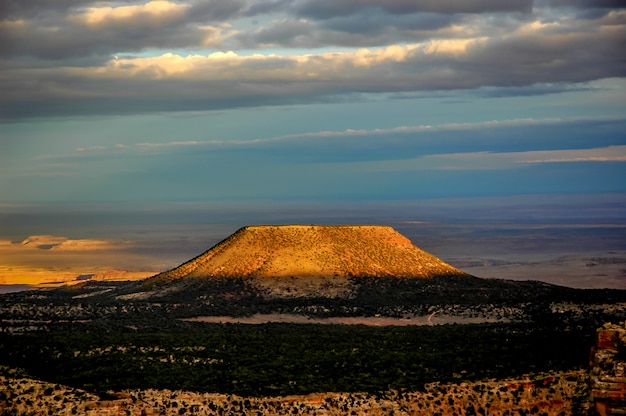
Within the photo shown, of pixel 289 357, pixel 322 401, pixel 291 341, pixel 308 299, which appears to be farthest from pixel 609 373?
pixel 308 299

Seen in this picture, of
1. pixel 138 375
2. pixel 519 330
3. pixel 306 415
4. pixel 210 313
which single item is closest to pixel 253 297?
pixel 210 313

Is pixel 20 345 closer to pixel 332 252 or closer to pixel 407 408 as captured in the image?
pixel 407 408

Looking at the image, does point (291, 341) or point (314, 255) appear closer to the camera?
point (291, 341)

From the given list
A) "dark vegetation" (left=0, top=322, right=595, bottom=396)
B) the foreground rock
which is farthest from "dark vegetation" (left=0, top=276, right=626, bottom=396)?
the foreground rock

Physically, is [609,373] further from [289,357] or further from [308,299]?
[308,299]

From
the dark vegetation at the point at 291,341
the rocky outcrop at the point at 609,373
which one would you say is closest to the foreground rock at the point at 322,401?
the dark vegetation at the point at 291,341

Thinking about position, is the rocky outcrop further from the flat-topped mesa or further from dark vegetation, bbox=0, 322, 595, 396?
the flat-topped mesa

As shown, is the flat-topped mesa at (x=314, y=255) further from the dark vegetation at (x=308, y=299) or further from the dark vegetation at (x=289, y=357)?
the dark vegetation at (x=289, y=357)
